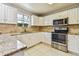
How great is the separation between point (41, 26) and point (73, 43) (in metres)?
0.80

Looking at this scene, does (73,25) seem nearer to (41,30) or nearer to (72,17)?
(72,17)

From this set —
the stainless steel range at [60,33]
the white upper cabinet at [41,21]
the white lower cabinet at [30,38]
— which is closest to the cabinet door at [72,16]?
the stainless steel range at [60,33]

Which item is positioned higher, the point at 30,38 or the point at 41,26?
the point at 41,26

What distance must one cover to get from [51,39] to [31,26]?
2.19ft

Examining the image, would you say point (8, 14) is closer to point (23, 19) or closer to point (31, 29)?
point (23, 19)

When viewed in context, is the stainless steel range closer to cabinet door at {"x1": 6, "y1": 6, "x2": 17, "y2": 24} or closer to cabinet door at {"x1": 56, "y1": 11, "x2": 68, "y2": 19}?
cabinet door at {"x1": 56, "y1": 11, "x2": 68, "y2": 19}

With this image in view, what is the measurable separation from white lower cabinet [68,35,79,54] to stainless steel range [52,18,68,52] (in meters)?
0.09

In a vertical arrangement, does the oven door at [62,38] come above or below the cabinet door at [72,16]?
below

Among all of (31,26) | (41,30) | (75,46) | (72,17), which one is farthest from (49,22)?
(75,46)

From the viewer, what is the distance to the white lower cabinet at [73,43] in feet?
5.51

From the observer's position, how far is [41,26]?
1.58m

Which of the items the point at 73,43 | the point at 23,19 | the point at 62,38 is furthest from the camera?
the point at 62,38

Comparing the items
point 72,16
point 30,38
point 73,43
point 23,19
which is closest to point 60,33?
point 73,43

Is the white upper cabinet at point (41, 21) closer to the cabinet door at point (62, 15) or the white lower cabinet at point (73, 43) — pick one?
the cabinet door at point (62, 15)
